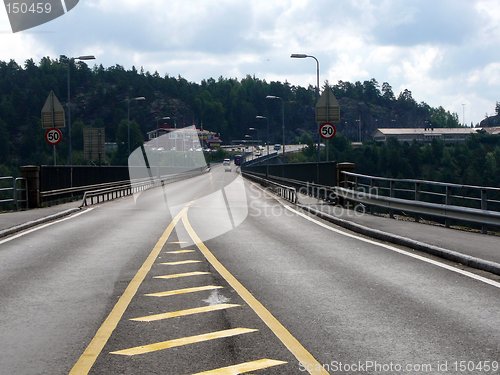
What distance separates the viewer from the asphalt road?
640 centimetres

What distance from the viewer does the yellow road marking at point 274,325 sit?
20.5 ft

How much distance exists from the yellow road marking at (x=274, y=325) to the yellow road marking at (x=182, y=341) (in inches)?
13.0

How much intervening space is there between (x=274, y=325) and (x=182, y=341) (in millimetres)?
1081

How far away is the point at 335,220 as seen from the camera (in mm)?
20984

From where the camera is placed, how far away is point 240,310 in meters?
8.48

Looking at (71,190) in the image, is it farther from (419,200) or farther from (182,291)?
(182,291)

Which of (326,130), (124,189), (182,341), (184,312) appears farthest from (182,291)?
(124,189)

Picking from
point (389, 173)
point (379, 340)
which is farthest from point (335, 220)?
point (389, 173)

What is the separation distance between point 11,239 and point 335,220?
8.61 m

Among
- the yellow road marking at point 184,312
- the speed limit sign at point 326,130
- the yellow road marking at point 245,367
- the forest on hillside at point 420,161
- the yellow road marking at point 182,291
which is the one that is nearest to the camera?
the yellow road marking at point 245,367

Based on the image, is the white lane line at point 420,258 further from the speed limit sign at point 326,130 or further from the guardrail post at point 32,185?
the guardrail post at point 32,185

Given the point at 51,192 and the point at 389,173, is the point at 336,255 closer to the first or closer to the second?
the point at 51,192

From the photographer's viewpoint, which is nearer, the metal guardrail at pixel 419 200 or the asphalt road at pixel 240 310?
the asphalt road at pixel 240 310

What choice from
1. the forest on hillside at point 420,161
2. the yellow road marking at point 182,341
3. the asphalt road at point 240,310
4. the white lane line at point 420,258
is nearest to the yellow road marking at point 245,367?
the asphalt road at point 240,310
